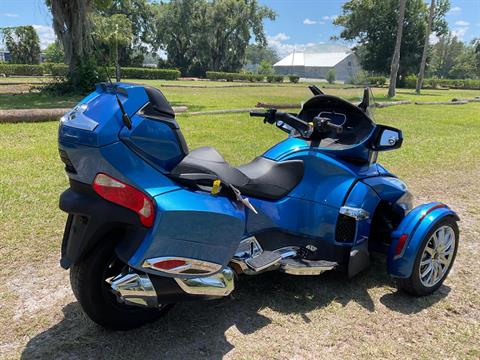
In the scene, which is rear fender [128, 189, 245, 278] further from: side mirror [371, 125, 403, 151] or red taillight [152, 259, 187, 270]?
side mirror [371, 125, 403, 151]

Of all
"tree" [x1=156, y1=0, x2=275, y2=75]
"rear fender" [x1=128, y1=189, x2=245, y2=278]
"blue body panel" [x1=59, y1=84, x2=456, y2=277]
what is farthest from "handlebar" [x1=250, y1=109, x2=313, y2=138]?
"tree" [x1=156, y1=0, x2=275, y2=75]

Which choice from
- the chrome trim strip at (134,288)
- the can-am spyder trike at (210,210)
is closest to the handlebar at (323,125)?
the can-am spyder trike at (210,210)

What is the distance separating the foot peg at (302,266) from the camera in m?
3.06

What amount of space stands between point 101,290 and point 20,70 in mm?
48000

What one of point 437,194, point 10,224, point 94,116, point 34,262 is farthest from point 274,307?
point 437,194

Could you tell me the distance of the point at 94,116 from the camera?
7.36 ft

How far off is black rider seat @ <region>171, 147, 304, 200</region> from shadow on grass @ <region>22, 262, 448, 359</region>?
82 cm

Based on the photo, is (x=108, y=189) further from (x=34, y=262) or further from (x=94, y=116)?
(x=34, y=262)

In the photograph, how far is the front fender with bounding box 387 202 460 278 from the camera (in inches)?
126

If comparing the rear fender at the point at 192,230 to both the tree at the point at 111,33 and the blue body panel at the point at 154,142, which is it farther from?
the tree at the point at 111,33

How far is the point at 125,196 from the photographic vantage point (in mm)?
2250

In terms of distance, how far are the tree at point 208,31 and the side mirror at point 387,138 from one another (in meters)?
62.6

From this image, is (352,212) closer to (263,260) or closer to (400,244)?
(400,244)

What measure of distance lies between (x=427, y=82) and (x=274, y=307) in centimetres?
5919
